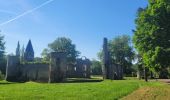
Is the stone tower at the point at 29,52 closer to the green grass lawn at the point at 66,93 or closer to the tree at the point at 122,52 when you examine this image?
the tree at the point at 122,52

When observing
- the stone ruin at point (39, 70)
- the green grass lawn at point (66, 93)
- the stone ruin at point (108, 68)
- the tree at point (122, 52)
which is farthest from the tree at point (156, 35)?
the tree at point (122, 52)

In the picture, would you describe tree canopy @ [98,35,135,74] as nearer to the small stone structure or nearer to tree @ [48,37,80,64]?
tree @ [48,37,80,64]

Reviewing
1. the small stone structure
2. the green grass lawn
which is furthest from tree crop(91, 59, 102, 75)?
the green grass lawn

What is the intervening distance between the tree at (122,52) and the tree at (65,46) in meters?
13.7

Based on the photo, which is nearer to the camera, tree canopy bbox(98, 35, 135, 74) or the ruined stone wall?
the ruined stone wall

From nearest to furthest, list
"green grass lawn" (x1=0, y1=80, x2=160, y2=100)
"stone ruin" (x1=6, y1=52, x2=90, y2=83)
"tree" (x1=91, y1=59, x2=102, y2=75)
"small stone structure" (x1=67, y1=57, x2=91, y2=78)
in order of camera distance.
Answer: "green grass lawn" (x1=0, y1=80, x2=160, y2=100) → "stone ruin" (x1=6, y1=52, x2=90, y2=83) → "small stone structure" (x1=67, y1=57, x2=91, y2=78) → "tree" (x1=91, y1=59, x2=102, y2=75)

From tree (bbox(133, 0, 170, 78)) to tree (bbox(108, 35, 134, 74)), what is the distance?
203 ft

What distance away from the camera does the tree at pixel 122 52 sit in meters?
95.3

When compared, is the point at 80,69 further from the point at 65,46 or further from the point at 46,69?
the point at 65,46

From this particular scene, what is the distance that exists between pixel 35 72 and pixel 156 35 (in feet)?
97.0

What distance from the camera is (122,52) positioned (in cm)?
9656

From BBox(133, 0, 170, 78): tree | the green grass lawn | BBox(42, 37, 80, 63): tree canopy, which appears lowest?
the green grass lawn

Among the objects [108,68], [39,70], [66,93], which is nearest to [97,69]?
[108,68]

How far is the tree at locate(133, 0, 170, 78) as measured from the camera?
29484 millimetres
